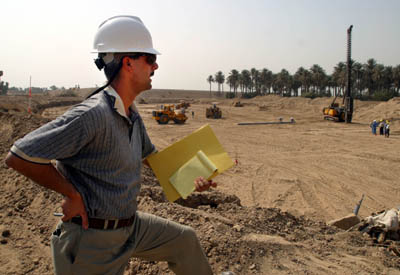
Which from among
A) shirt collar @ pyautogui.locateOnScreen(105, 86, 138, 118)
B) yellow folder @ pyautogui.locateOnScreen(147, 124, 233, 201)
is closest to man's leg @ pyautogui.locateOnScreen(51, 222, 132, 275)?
shirt collar @ pyautogui.locateOnScreen(105, 86, 138, 118)

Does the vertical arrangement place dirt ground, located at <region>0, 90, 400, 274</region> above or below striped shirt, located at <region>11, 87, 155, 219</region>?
below

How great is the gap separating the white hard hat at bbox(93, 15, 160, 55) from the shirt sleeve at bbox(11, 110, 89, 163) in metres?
0.52

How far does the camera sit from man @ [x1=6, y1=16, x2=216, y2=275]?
59.6 inches

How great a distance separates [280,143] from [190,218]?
47.7 ft

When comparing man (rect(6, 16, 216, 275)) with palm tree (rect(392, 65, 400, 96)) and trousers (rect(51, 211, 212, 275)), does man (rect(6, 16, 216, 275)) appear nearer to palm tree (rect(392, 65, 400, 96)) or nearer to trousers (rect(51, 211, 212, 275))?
trousers (rect(51, 211, 212, 275))

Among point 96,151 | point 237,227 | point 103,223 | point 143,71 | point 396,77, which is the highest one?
point 396,77

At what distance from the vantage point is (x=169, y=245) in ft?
7.22

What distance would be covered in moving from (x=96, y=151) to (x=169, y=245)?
884mm

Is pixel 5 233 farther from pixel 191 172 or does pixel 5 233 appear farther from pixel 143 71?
pixel 143 71

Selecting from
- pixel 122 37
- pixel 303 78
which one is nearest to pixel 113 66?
pixel 122 37

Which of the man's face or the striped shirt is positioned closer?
the striped shirt

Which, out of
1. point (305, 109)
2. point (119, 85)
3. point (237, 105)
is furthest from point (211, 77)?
point (119, 85)

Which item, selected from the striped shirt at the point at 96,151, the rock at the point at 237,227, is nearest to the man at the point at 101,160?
the striped shirt at the point at 96,151

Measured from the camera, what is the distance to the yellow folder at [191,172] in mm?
2352
